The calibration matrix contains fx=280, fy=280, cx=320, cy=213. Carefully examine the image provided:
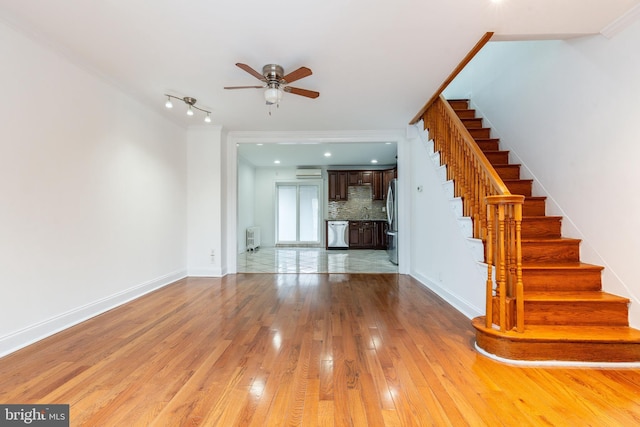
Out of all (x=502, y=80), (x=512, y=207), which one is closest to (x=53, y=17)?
(x=512, y=207)

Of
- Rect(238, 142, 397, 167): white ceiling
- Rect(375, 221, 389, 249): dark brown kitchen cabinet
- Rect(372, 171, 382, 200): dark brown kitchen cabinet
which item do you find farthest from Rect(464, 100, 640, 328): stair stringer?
Rect(375, 221, 389, 249): dark brown kitchen cabinet

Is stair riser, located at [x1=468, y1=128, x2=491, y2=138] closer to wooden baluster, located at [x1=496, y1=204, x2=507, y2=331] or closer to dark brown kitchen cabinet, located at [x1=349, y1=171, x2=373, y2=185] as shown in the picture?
wooden baluster, located at [x1=496, y1=204, x2=507, y2=331]

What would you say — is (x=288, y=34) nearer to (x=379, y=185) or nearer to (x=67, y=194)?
(x=67, y=194)

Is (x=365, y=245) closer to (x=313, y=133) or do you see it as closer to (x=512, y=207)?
(x=313, y=133)

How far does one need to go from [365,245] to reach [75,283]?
670 cm

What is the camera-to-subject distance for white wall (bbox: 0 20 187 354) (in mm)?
2055

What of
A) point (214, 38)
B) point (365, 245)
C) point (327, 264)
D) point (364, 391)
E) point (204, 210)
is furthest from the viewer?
point (365, 245)

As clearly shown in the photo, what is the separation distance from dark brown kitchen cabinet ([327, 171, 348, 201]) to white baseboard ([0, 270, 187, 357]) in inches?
218

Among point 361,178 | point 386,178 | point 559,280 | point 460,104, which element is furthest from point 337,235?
point 559,280

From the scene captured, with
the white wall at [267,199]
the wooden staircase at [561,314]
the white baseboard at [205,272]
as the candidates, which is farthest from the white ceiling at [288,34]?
the white wall at [267,199]

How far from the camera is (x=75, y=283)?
2.56 meters

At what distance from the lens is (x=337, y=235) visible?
824cm

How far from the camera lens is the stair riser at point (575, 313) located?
2039 mm

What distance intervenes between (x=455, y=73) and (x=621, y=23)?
45.6 inches
